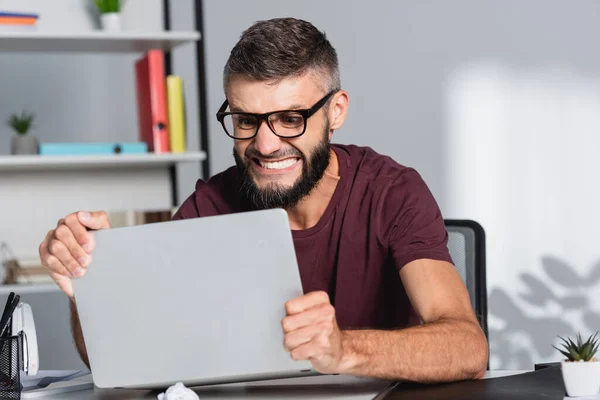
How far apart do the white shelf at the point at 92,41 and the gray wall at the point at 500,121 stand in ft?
2.49

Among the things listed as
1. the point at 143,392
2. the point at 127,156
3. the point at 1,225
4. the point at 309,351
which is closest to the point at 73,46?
the point at 127,156

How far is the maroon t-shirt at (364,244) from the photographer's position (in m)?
1.71

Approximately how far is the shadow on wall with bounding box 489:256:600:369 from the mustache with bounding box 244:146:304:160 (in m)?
2.33

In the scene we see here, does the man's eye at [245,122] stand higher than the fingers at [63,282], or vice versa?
the man's eye at [245,122]

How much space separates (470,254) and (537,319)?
195cm

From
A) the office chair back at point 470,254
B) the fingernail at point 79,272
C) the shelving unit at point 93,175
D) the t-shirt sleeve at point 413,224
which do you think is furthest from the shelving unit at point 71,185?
the fingernail at point 79,272

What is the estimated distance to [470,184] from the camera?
3.79m

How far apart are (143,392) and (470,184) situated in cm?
262

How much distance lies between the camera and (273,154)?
1633 mm

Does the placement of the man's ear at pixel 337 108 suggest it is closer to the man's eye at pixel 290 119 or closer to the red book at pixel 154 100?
the man's eye at pixel 290 119

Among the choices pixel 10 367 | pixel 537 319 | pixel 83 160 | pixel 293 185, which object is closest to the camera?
pixel 10 367

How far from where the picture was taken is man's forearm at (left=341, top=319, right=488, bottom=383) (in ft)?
4.15

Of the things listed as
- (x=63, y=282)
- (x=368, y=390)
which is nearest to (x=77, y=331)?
(x=63, y=282)

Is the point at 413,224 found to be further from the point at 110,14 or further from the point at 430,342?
the point at 110,14
